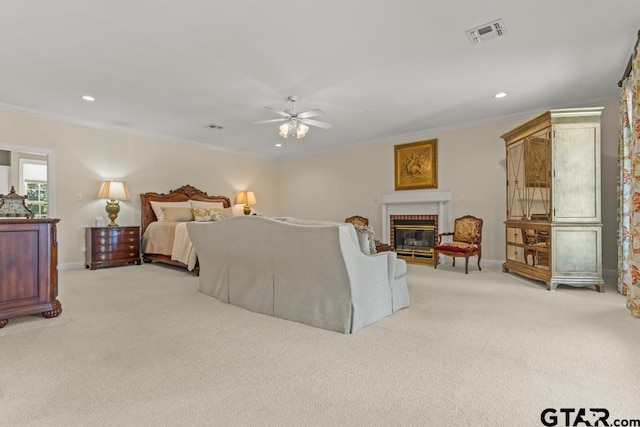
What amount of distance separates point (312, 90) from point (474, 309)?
10.3 ft

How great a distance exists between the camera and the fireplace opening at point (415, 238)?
6.21 meters

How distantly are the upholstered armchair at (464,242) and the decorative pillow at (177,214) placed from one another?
4.65 metres

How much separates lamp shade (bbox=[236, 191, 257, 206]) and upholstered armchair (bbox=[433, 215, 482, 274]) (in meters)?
4.35

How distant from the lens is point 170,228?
5453 millimetres

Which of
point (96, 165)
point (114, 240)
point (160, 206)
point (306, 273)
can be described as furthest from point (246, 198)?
point (306, 273)

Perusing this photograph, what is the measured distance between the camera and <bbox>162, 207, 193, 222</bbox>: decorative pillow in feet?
19.7

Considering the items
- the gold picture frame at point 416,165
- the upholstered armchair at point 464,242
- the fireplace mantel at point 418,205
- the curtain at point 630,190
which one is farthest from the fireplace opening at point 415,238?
the curtain at point 630,190

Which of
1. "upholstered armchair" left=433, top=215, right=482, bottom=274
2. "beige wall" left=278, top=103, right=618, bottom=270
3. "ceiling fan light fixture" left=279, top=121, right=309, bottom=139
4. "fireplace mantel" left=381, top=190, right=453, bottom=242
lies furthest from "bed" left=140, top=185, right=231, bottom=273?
"upholstered armchair" left=433, top=215, right=482, bottom=274

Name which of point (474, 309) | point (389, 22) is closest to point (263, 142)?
point (389, 22)

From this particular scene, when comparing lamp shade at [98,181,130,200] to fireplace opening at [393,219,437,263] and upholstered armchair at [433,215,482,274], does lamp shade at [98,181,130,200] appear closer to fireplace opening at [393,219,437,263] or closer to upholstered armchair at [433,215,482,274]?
fireplace opening at [393,219,437,263]

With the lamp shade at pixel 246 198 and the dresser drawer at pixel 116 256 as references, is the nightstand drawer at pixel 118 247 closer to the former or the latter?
the dresser drawer at pixel 116 256

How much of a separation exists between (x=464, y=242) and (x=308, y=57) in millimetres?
3890

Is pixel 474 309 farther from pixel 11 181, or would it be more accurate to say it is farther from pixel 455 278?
pixel 11 181

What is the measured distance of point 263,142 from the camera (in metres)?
7.03
